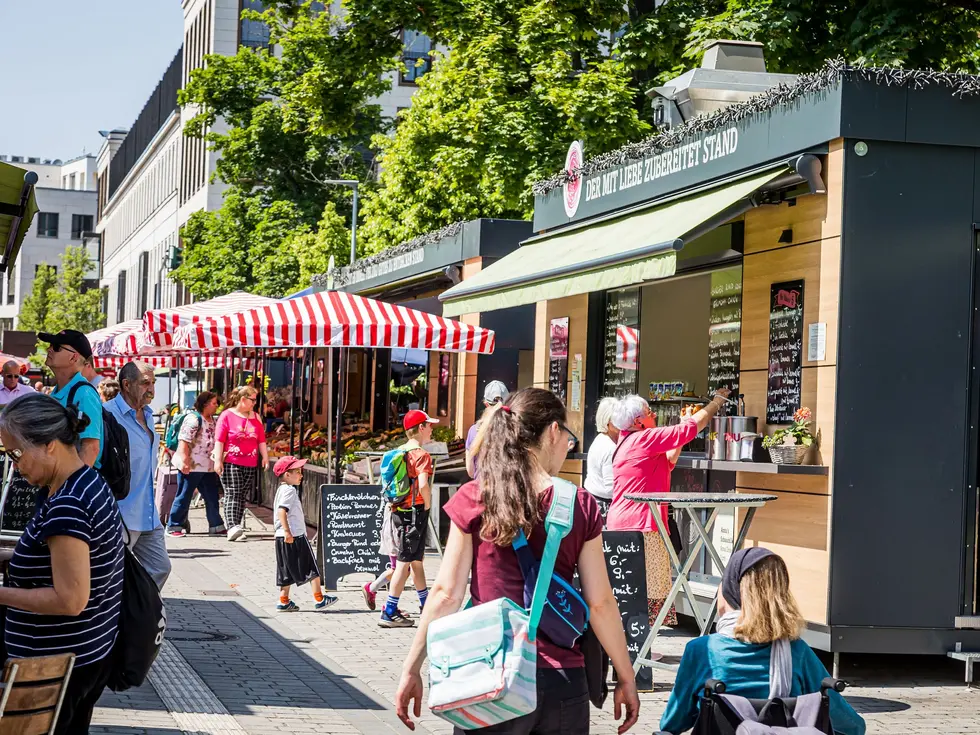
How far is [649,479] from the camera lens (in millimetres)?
9211

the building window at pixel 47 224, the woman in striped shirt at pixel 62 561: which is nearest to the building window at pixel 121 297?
the building window at pixel 47 224

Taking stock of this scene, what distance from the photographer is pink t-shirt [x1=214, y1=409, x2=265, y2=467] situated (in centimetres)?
1752

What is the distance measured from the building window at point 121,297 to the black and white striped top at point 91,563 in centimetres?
9171

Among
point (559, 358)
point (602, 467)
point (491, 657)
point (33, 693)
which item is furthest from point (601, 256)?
point (33, 693)

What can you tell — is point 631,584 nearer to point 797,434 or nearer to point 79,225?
point 797,434

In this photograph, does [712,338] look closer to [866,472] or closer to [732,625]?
[866,472]

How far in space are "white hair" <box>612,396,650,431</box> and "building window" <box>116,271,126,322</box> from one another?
287ft

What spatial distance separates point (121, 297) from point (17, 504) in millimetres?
89340

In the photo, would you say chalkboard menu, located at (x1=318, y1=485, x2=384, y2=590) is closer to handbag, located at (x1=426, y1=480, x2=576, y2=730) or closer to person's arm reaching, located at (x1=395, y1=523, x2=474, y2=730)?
person's arm reaching, located at (x1=395, y1=523, x2=474, y2=730)

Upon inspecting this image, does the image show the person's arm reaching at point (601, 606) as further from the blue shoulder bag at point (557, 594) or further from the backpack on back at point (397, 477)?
the backpack on back at point (397, 477)

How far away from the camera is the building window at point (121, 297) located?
308 ft

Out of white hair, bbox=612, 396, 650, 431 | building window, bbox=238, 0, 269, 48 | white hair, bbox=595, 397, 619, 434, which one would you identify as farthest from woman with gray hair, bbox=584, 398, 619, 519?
building window, bbox=238, 0, 269, 48

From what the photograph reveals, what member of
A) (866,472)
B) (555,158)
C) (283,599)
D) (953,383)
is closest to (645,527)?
(866,472)

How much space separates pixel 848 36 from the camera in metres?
19.5
